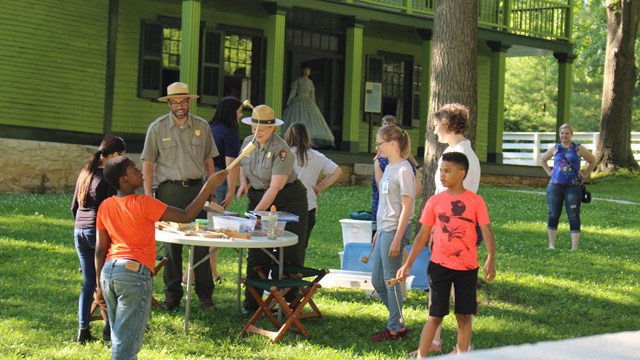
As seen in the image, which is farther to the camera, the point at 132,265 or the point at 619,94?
the point at 619,94

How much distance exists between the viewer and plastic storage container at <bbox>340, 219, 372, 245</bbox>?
8773 millimetres

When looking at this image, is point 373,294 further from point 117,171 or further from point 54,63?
point 54,63

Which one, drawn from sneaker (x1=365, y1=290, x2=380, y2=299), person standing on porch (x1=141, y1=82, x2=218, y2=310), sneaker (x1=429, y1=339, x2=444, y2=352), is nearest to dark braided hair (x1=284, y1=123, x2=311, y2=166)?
person standing on porch (x1=141, y1=82, x2=218, y2=310)

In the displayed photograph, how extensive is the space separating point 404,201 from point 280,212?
108 centimetres

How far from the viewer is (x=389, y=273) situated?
649 centimetres

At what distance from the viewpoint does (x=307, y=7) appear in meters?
18.6

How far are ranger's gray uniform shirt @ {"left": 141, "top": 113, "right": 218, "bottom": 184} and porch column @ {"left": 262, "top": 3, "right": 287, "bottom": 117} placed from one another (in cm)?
1064

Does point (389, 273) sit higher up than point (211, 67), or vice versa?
point (211, 67)

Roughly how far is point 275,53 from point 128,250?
518 inches

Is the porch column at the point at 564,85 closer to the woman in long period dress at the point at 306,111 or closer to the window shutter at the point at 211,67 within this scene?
the woman in long period dress at the point at 306,111

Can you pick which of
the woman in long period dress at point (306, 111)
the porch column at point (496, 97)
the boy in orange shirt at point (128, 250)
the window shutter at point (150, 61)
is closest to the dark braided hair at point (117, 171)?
the boy in orange shirt at point (128, 250)

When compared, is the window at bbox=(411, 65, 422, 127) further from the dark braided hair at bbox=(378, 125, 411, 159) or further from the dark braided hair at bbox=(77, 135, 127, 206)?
the dark braided hair at bbox=(77, 135, 127, 206)

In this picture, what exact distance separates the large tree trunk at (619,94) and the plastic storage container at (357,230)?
1793 cm

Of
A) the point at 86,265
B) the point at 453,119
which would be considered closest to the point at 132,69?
the point at 86,265
